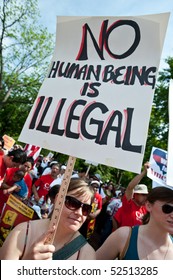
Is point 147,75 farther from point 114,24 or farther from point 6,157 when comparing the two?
point 6,157

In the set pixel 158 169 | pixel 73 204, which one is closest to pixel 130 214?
pixel 158 169

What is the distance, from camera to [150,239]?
7.38ft

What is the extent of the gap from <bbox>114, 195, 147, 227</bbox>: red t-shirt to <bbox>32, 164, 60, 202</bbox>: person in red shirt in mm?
2038

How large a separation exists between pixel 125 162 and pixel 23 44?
24.5m

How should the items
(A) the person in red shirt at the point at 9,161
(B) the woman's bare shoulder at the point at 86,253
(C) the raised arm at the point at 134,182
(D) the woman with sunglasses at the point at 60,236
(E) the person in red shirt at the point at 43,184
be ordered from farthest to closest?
(E) the person in red shirt at the point at 43,184
(A) the person in red shirt at the point at 9,161
(C) the raised arm at the point at 134,182
(B) the woman's bare shoulder at the point at 86,253
(D) the woman with sunglasses at the point at 60,236

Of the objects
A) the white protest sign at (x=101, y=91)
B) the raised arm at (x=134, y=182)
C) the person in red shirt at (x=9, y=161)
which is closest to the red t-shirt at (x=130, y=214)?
the raised arm at (x=134, y=182)

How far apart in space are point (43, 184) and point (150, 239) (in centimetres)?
408

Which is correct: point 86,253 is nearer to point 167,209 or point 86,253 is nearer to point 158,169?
point 167,209

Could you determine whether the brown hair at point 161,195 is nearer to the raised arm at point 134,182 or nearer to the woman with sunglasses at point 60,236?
the woman with sunglasses at point 60,236

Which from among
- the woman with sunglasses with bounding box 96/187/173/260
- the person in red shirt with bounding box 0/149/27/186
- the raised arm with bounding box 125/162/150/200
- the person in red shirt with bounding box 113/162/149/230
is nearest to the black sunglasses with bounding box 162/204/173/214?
the woman with sunglasses with bounding box 96/187/173/260

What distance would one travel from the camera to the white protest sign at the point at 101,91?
2.05 m

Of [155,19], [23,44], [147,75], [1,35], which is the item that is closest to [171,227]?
[147,75]

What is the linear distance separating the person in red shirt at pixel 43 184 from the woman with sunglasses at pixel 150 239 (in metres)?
3.76

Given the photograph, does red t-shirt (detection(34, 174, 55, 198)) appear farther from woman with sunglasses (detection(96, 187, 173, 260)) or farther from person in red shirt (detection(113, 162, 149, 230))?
woman with sunglasses (detection(96, 187, 173, 260))
